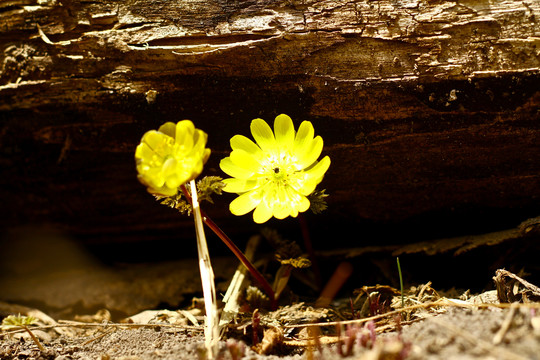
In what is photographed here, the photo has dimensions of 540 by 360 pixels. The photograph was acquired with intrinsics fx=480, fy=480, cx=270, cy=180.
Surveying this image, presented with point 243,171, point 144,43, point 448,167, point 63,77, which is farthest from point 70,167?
point 448,167

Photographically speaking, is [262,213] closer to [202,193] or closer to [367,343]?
[202,193]

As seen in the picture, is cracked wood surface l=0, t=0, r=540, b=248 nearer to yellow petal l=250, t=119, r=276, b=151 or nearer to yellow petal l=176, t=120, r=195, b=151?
yellow petal l=250, t=119, r=276, b=151

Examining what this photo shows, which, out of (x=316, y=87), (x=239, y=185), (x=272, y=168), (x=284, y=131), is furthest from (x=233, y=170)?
A: (x=316, y=87)

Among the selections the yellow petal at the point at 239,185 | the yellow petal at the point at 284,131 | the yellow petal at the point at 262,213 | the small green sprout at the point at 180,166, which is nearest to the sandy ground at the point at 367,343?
the small green sprout at the point at 180,166

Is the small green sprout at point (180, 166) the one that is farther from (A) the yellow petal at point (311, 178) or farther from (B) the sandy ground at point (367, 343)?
(A) the yellow petal at point (311, 178)

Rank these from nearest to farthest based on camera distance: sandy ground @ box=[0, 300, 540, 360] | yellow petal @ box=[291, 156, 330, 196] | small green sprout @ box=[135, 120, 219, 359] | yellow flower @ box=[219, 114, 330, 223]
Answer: sandy ground @ box=[0, 300, 540, 360] < small green sprout @ box=[135, 120, 219, 359] < yellow petal @ box=[291, 156, 330, 196] < yellow flower @ box=[219, 114, 330, 223]

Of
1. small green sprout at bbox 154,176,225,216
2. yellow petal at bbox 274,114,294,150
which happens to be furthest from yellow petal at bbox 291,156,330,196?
small green sprout at bbox 154,176,225,216

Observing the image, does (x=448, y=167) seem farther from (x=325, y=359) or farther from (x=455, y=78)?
(x=325, y=359)
